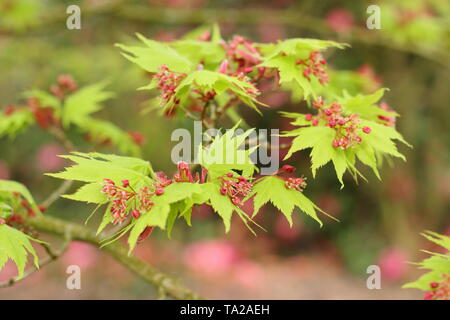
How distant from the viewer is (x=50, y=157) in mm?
5258

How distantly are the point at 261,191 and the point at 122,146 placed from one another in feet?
3.05

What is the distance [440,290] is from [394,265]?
3556 millimetres

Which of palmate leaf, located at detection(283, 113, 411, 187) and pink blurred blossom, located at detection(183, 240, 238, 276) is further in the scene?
pink blurred blossom, located at detection(183, 240, 238, 276)

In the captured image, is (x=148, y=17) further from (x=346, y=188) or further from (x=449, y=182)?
(x=449, y=182)

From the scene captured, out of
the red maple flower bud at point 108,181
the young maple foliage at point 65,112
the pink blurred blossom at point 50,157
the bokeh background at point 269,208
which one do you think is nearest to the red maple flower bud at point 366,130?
the red maple flower bud at point 108,181

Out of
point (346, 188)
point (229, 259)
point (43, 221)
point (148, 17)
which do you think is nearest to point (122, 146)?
point (43, 221)

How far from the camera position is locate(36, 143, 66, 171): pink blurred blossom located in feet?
17.2

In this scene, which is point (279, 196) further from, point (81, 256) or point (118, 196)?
point (81, 256)

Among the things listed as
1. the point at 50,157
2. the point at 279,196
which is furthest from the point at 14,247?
the point at 50,157

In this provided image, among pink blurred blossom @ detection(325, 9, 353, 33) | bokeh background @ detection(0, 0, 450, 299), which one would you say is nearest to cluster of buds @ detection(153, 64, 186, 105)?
bokeh background @ detection(0, 0, 450, 299)

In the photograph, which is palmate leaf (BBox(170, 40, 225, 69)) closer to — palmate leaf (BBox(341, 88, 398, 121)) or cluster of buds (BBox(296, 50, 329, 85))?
cluster of buds (BBox(296, 50, 329, 85))

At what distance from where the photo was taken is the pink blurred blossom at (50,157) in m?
5.25

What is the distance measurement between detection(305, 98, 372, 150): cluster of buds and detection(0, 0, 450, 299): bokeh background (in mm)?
2816

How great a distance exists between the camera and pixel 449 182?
5.10 m
